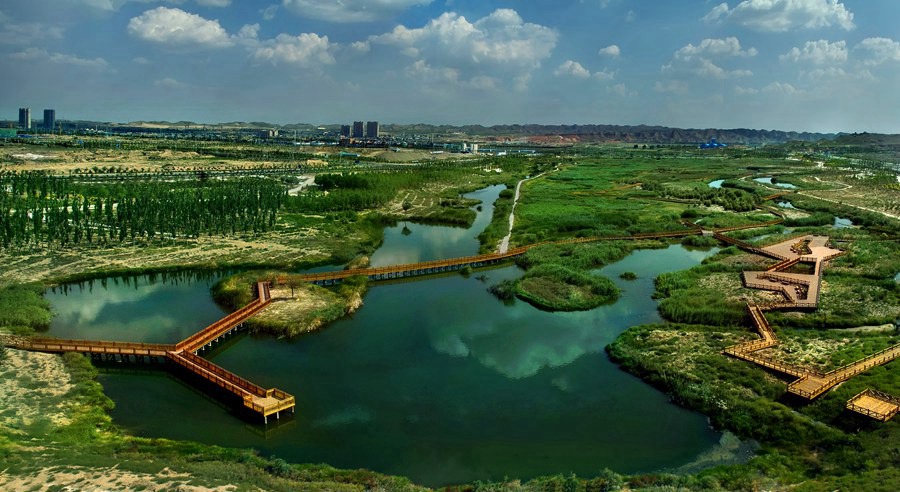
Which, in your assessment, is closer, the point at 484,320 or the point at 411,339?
the point at 411,339

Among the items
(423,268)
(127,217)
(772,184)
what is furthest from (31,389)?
(772,184)

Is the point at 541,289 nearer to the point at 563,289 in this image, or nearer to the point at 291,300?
the point at 563,289

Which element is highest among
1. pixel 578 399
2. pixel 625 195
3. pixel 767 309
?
pixel 625 195

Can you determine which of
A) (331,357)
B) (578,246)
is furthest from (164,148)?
(331,357)

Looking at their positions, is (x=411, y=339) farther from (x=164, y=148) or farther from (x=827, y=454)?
(x=164, y=148)

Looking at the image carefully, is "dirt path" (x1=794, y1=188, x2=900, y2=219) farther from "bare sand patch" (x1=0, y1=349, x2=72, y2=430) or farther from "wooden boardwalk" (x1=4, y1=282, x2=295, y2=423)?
"bare sand patch" (x1=0, y1=349, x2=72, y2=430)
